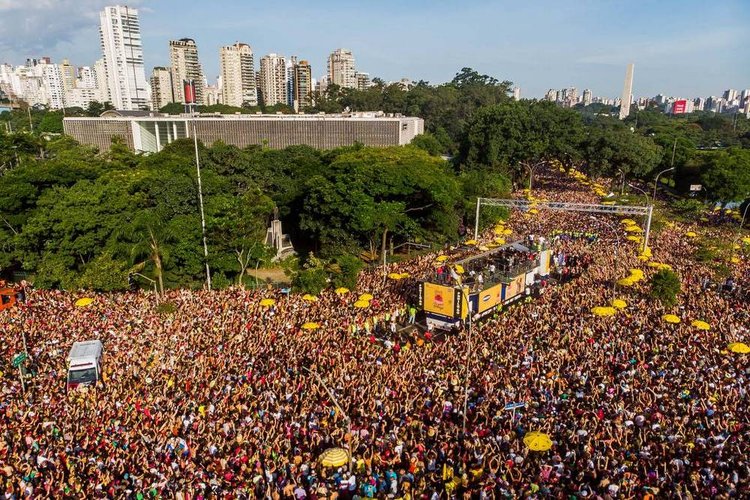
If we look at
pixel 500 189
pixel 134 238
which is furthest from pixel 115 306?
pixel 500 189

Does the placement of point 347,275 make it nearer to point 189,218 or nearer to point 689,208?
point 189,218

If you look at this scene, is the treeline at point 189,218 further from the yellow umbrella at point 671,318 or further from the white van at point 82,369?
the yellow umbrella at point 671,318

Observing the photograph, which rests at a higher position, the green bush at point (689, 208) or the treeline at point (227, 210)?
the treeline at point (227, 210)

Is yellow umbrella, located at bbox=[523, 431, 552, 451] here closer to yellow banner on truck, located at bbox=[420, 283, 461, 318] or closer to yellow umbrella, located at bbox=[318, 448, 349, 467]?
yellow umbrella, located at bbox=[318, 448, 349, 467]

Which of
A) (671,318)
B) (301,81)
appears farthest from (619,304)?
(301,81)

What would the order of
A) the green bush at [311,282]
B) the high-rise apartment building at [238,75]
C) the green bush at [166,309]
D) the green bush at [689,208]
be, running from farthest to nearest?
the high-rise apartment building at [238,75]
the green bush at [689,208]
the green bush at [311,282]
the green bush at [166,309]

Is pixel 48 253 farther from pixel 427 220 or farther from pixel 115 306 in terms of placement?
pixel 427 220

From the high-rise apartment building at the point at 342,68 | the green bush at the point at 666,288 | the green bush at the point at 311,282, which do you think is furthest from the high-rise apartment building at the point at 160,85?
the green bush at the point at 666,288

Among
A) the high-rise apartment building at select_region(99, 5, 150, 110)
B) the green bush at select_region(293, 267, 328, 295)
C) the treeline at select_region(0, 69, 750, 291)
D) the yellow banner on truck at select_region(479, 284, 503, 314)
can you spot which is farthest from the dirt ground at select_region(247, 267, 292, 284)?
the high-rise apartment building at select_region(99, 5, 150, 110)
